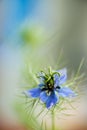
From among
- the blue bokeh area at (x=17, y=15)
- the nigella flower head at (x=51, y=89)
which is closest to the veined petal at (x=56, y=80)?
the nigella flower head at (x=51, y=89)

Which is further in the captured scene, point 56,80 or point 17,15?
point 17,15

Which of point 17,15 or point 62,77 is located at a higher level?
point 17,15

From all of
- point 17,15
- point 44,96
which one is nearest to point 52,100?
point 44,96

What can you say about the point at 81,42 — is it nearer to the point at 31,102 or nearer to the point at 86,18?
the point at 86,18

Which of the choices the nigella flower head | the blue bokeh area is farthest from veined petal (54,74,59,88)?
the blue bokeh area

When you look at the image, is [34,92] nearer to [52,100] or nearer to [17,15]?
[52,100]

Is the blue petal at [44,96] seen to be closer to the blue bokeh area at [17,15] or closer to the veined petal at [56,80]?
the veined petal at [56,80]
